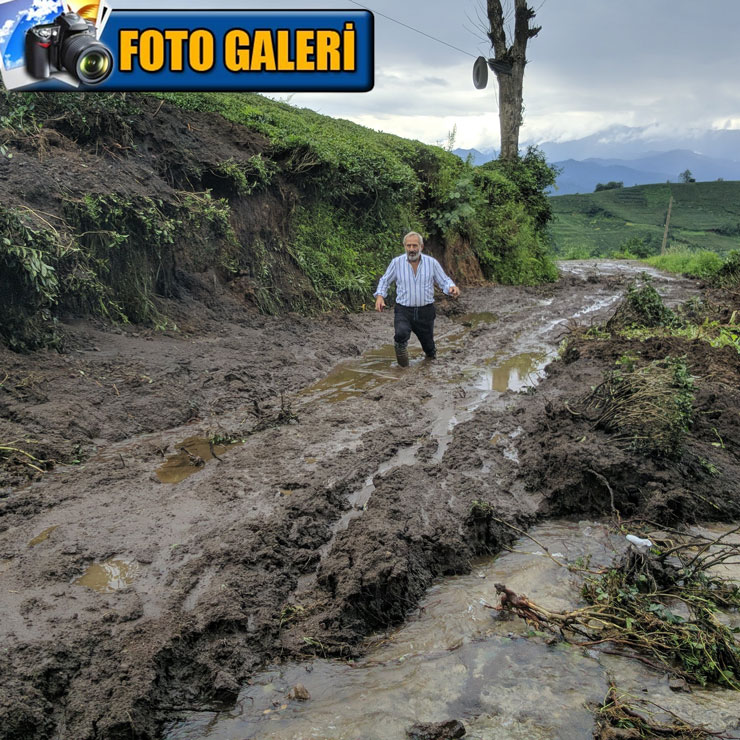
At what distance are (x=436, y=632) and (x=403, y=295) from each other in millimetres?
6274

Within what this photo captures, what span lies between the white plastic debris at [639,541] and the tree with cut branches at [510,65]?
19.4 metres

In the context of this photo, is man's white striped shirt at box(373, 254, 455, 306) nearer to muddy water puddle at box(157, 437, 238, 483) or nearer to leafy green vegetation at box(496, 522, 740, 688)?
muddy water puddle at box(157, 437, 238, 483)

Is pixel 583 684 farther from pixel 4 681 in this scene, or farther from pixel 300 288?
pixel 300 288

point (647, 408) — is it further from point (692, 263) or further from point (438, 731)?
point (692, 263)

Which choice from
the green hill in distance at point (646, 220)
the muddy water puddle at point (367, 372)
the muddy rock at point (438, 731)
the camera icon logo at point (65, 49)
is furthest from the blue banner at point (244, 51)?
the green hill in distance at point (646, 220)

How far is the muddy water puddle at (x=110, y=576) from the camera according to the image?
3.89 m

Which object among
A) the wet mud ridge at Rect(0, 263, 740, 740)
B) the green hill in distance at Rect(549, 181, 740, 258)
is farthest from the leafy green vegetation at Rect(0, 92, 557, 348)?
the green hill in distance at Rect(549, 181, 740, 258)

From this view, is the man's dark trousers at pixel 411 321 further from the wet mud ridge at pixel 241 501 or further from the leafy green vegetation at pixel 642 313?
the leafy green vegetation at pixel 642 313

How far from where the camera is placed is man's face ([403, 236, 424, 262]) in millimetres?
9020

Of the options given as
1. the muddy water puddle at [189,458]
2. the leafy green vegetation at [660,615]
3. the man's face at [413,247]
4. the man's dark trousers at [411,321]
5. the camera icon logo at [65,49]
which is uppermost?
the camera icon logo at [65,49]

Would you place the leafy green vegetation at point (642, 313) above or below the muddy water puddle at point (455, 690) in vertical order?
above

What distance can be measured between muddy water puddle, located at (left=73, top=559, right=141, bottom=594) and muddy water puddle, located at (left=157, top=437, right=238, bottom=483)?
1291 millimetres

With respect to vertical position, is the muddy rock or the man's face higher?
the man's face

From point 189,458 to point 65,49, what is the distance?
4229 mm
